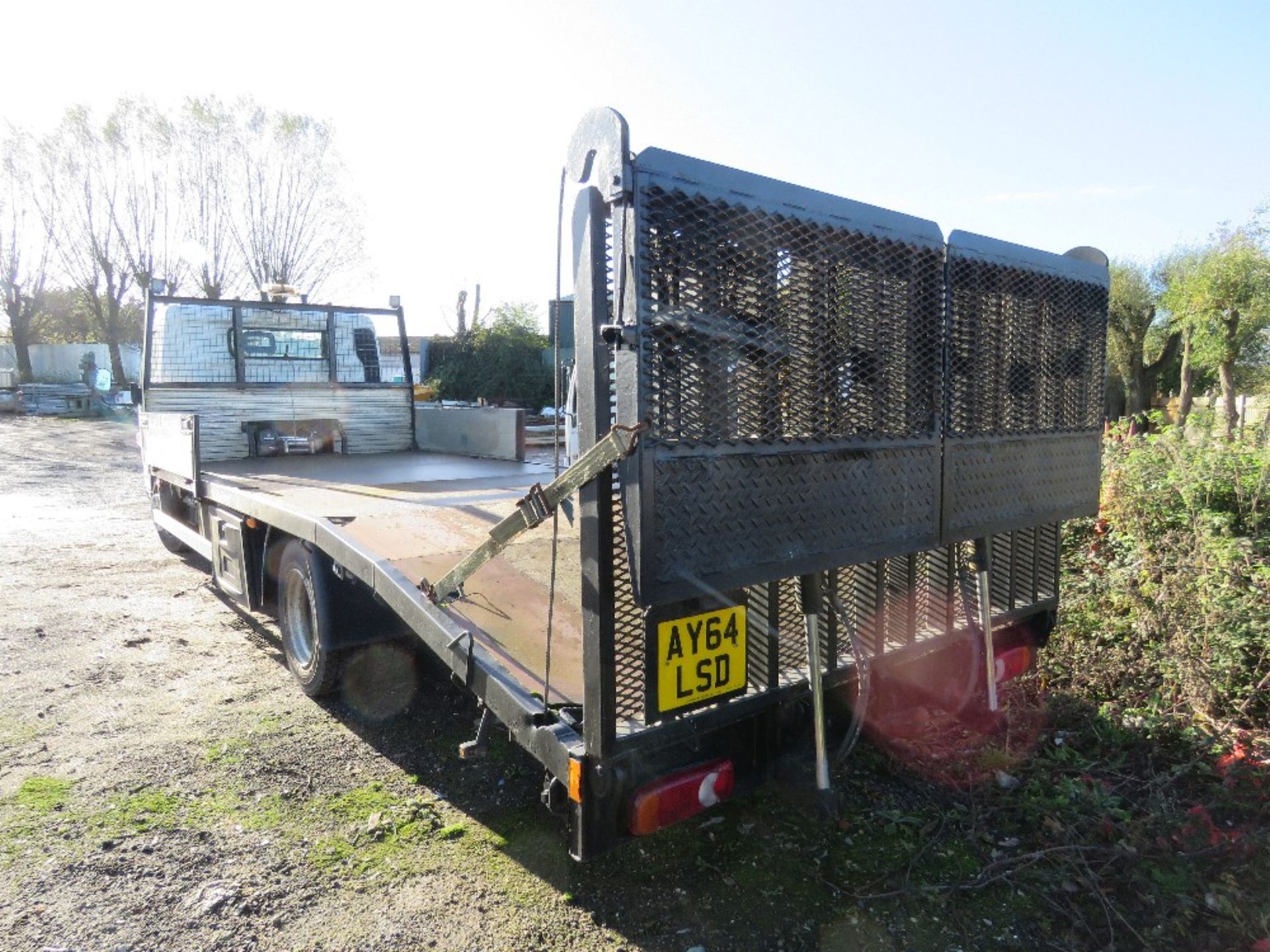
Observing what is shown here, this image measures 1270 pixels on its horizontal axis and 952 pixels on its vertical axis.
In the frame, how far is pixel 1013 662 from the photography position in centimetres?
353

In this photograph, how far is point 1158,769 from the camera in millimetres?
3502

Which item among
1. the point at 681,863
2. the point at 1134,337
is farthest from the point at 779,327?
the point at 1134,337

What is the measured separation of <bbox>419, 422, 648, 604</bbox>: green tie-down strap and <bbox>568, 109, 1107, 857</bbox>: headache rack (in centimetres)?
4

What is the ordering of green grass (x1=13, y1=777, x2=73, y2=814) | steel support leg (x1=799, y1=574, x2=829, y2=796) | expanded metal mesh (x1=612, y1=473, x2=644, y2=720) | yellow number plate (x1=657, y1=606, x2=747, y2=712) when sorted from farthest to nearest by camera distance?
green grass (x1=13, y1=777, x2=73, y2=814) → steel support leg (x1=799, y1=574, x2=829, y2=796) → yellow number plate (x1=657, y1=606, x2=747, y2=712) → expanded metal mesh (x1=612, y1=473, x2=644, y2=720)

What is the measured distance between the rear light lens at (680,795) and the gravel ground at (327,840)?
44cm

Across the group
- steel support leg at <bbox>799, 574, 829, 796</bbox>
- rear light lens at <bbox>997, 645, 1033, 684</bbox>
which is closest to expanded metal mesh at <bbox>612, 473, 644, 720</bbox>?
steel support leg at <bbox>799, 574, 829, 796</bbox>

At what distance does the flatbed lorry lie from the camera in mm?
2068

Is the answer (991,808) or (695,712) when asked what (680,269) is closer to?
(695,712)

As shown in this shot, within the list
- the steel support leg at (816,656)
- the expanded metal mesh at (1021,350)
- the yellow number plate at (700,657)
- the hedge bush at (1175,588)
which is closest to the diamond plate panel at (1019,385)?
the expanded metal mesh at (1021,350)

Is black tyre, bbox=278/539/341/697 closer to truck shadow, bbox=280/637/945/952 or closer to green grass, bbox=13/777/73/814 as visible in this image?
truck shadow, bbox=280/637/945/952

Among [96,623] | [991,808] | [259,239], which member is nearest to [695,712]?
[991,808]

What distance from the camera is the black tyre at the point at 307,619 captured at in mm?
3891

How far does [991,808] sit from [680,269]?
243cm

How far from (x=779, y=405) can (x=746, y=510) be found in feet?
1.02
